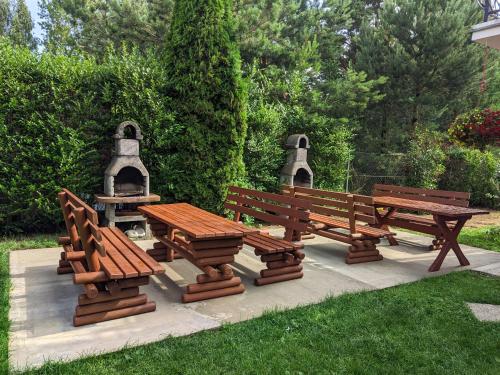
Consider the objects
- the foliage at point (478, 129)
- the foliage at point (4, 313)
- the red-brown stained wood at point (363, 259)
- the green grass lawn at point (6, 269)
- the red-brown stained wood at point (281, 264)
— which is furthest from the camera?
Answer: the foliage at point (478, 129)

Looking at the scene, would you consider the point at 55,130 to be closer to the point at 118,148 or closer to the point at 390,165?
the point at 118,148

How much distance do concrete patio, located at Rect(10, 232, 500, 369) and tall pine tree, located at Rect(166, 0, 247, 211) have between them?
1.76m

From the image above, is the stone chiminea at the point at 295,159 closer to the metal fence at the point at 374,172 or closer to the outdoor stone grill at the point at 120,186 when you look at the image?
→ the outdoor stone grill at the point at 120,186

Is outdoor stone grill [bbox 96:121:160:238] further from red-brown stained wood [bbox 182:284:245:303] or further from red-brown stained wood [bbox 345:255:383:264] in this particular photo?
red-brown stained wood [bbox 345:255:383:264]

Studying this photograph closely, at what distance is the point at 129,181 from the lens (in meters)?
6.86

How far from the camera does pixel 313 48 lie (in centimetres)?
1281

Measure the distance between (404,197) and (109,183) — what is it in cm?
536

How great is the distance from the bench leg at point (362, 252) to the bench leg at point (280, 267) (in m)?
1.13

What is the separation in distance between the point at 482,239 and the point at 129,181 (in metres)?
7.03

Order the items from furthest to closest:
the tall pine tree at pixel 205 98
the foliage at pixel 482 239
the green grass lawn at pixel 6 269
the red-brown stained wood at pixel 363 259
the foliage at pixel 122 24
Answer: the foliage at pixel 122 24
the tall pine tree at pixel 205 98
the foliage at pixel 482 239
the red-brown stained wood at pixel 363 259
the green grass lawn at pixel 6 269

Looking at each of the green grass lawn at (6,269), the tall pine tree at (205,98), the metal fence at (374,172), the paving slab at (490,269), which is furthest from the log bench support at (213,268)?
the metal fence at (374,172)

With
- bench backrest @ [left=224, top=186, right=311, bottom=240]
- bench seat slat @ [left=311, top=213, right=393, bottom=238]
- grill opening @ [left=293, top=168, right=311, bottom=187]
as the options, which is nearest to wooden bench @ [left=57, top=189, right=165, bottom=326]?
bench backrest @ [left=224, top=186, right=311, bottom=240]

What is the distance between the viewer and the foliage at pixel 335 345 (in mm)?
2625

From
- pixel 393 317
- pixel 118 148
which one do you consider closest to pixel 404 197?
pixel 393 317
